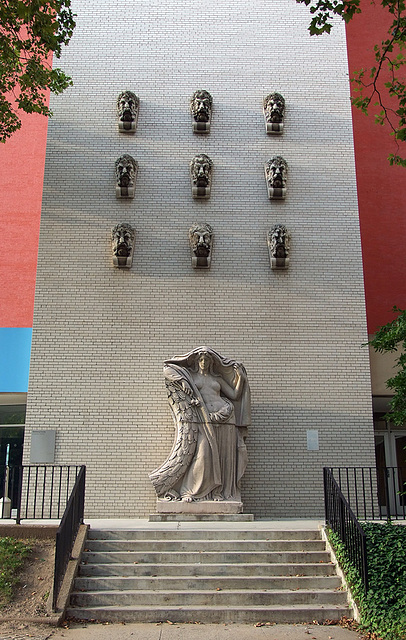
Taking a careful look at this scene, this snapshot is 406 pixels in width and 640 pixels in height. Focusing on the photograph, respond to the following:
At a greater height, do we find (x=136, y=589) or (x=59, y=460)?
(x=59, y=460)

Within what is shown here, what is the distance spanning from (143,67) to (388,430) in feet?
35.6

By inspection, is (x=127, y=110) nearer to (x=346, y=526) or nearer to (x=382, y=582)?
(x=346, y=526)

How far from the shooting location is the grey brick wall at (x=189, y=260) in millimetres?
12625

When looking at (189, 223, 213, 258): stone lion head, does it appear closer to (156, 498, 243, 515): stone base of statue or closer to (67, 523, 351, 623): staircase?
(156, 498, 243, 515): stone base of statue

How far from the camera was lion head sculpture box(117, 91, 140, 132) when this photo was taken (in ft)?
47.4

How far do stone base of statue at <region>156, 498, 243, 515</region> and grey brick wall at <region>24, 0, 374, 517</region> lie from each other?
1.13 metres

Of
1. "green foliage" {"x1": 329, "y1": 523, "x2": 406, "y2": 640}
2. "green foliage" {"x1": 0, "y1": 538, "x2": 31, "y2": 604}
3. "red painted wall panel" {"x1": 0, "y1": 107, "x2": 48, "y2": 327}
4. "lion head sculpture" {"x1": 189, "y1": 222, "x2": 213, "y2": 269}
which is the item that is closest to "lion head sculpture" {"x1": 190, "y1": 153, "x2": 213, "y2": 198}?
"lion head sculpture" {"x1": 189, "y1": 222, "x2": 213, "y2": 269}

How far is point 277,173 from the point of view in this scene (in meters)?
14.1

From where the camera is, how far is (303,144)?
14883mm

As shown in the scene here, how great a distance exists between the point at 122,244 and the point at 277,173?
3.76 m

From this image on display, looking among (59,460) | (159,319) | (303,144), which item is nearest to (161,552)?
(59,460)

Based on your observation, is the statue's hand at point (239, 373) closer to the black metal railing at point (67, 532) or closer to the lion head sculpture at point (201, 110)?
the black metal railing at point (67, 532)

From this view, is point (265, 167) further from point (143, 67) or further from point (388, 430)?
point (388, 430)

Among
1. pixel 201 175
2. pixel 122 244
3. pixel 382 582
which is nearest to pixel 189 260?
pixel 122 244
